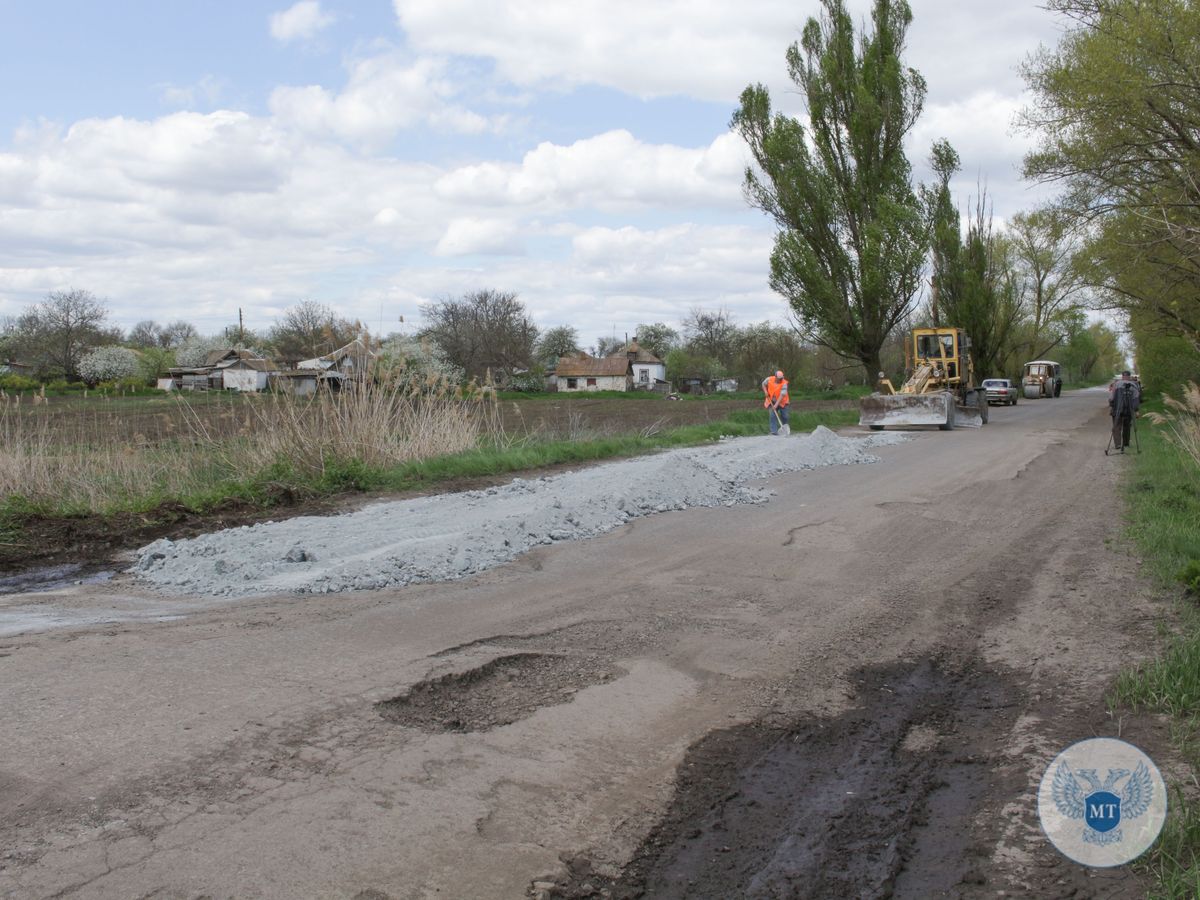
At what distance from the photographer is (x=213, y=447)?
557 inches

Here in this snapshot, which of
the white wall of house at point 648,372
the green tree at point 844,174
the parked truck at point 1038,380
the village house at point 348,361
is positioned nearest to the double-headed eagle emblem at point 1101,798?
the village house at point 348,361

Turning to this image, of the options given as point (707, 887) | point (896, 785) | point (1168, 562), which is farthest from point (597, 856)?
point (1168, 562)

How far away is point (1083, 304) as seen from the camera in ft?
119

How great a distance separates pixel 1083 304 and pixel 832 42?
13877 mm

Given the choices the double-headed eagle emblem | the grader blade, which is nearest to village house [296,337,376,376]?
the double-headed eagle emblem

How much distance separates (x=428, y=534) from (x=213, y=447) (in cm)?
626

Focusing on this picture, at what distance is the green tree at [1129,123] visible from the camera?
17.4 meters

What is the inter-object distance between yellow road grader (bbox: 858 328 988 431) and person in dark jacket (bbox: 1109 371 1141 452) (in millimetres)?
7413

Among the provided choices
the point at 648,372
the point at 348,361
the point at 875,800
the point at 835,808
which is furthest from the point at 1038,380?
the point at 835,808

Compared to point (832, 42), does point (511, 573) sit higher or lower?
lower

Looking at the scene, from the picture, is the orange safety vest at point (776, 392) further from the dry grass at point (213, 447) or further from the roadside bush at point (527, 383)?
the roadside bush at point (527, 383)

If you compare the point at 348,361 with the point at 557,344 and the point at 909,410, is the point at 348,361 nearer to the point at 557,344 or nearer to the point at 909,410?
the point at 909,410

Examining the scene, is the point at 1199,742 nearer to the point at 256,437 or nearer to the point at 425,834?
the point at 425,834

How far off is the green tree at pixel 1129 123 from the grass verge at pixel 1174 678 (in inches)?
221
